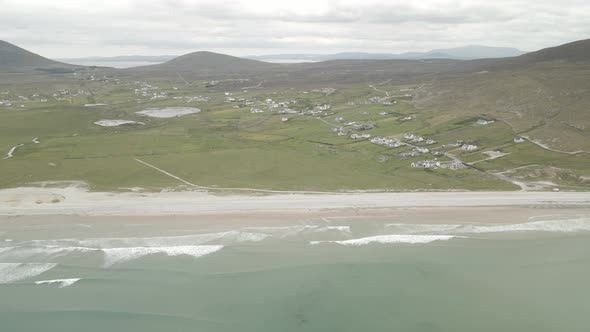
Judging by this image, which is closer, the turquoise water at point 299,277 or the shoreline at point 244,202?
the turquoise water at point 299,277

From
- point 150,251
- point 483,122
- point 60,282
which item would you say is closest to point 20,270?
point 60,282

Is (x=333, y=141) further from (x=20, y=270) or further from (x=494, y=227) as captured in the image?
(x=20, y=270)

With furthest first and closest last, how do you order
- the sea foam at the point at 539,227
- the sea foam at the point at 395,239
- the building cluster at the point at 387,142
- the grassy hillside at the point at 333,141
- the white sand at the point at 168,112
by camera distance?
the white sand at the point at 168,112 < the building cluster at the point at 387,142 < the grassy hillside at the point at 333,141 < the sea foam at the point at 539,227 < the sea foam at the point at 395,239

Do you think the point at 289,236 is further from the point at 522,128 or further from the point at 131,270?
the point at 522,128

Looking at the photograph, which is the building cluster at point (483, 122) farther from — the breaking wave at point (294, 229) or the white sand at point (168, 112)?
the white sand at point (168, 112)

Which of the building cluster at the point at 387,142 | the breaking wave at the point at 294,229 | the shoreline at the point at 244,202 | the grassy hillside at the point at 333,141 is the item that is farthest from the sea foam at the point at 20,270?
the building cluster at the point at 387,142
